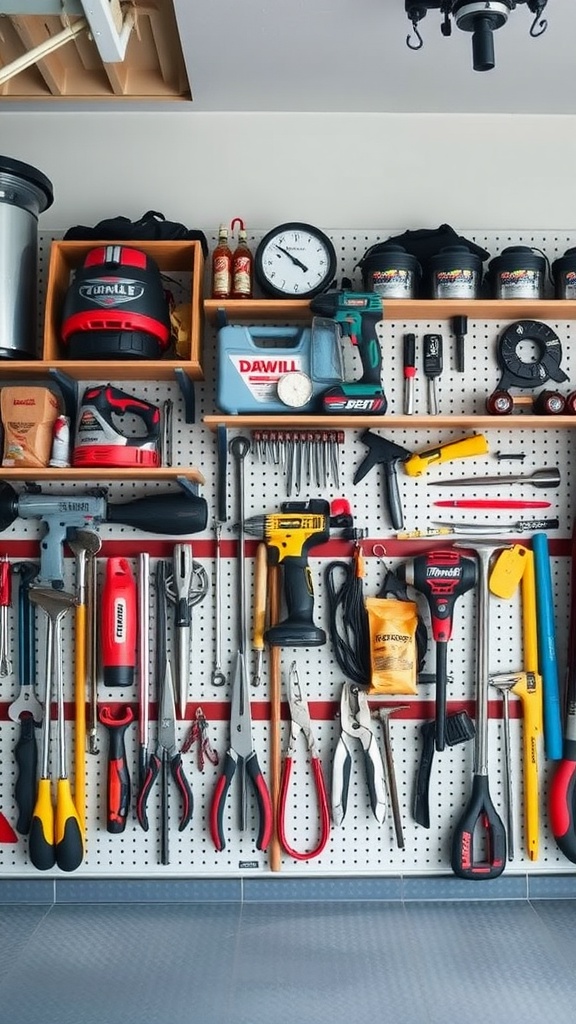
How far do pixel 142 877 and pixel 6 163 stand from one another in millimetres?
1824

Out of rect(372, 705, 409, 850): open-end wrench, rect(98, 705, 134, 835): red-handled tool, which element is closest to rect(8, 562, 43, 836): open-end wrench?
rect(98, 705, 134, 835): red-handled tool

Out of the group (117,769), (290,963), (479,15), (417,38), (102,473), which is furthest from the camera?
(117,769)

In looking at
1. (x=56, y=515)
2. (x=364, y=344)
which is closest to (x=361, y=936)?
(x=56, y=515)

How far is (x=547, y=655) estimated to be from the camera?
95.1 inches

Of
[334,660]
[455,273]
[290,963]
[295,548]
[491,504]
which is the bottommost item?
[290,963]

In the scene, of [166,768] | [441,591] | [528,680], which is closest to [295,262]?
[441,591]

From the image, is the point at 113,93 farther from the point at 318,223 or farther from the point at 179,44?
the point at 318,223

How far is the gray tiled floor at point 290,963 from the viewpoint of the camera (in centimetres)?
183

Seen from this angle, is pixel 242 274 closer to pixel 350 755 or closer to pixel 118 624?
pixel 118 624

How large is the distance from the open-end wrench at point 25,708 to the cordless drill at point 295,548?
0.62 metres

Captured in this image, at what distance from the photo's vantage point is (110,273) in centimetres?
221

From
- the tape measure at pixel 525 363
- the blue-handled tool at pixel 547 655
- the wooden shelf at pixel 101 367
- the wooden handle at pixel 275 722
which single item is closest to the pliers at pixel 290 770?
the wooden handle at pixel 275 722

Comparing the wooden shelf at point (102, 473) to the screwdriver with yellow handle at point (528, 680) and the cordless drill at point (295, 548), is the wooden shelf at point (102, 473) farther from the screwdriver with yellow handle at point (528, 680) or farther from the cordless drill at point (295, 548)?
the screwdriver with yellow handle at point (528, 680)

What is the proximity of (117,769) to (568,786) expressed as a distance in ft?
3.84
